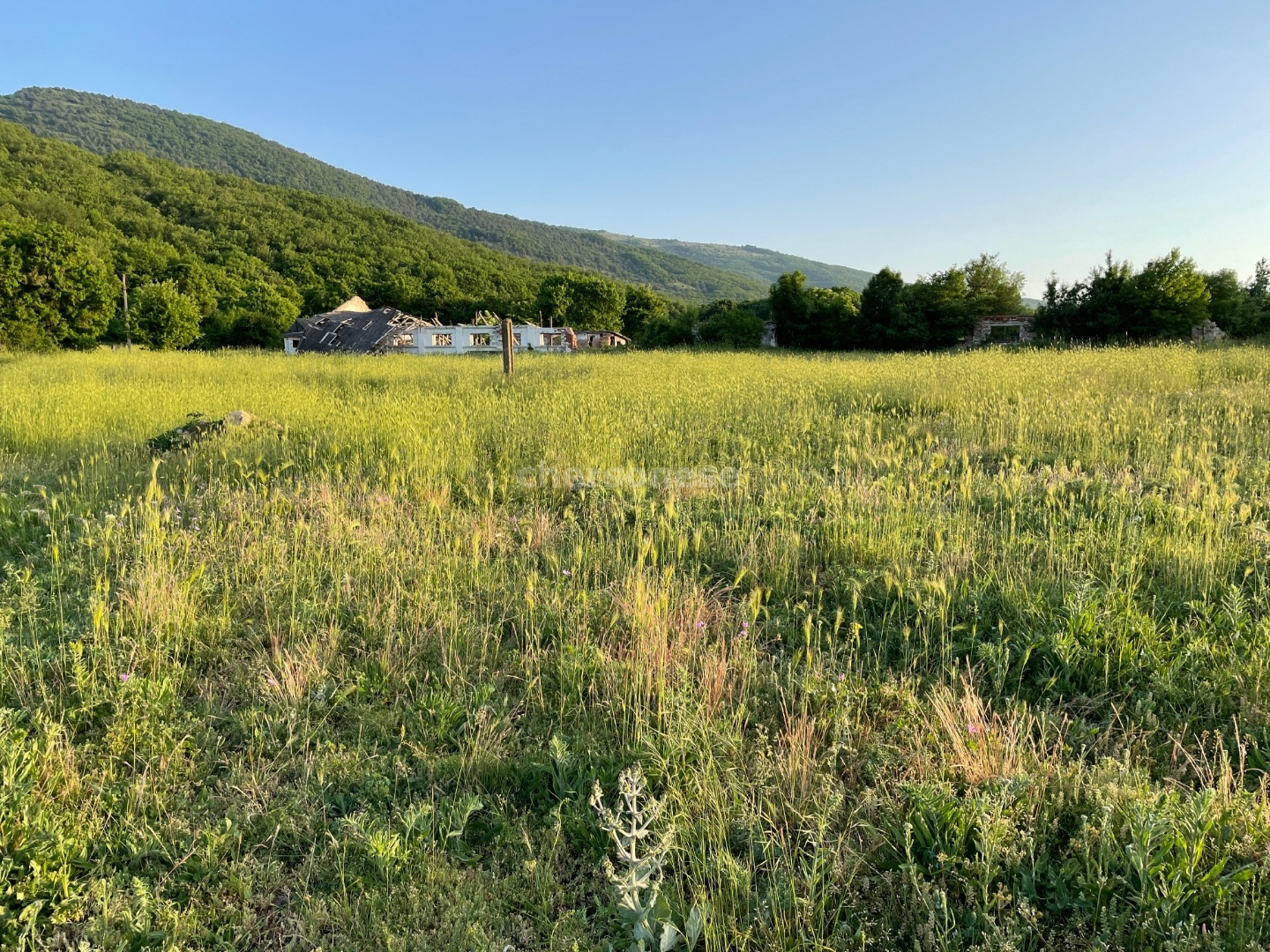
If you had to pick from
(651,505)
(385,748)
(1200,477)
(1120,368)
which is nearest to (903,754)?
(385,748)

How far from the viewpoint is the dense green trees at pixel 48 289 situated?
27125mm

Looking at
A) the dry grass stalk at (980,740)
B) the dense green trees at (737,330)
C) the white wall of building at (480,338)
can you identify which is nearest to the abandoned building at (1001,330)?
the dense green trees at (737,330)

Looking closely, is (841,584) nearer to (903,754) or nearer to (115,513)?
(903,754)

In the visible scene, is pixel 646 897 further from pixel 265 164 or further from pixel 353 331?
pixel 265 164

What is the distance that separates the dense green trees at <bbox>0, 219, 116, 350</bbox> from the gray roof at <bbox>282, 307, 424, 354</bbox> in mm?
22145

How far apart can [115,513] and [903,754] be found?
537cm

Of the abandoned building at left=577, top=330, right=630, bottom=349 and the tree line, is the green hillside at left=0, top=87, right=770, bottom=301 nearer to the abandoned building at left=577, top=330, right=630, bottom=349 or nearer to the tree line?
the tree line

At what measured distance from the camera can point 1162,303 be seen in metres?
25.3

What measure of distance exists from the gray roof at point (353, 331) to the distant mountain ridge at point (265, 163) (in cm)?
6531

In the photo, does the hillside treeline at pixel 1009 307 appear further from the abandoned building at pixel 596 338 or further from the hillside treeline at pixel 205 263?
the hillside treeline at pixel 205 263

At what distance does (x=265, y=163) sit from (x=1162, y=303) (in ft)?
535

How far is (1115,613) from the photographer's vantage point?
260cm

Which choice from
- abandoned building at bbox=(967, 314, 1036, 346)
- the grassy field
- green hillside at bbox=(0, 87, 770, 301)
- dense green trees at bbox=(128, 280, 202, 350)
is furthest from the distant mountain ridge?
the grassy field

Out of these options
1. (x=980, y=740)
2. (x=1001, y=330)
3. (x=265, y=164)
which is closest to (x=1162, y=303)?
(x=1001, y=330)
